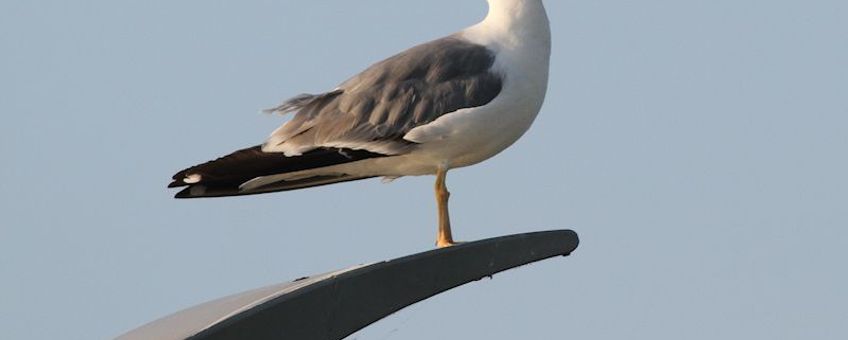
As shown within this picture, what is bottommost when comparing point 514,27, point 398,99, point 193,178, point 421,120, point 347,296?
point 347,296

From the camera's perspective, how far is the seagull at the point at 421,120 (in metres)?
9.90

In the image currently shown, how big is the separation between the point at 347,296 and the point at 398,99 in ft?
7.40

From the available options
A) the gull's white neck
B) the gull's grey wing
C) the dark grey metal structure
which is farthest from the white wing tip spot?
the gull's white neck

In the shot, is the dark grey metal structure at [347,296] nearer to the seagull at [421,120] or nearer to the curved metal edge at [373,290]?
the curved metal edge at [373,290]

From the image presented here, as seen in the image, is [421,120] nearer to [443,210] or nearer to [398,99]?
[398,99]

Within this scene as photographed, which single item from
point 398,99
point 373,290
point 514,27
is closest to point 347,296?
point 373,290

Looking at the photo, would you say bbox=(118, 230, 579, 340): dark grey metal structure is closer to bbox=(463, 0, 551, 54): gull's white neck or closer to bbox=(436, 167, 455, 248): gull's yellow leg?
bbox=(436, 167, 455, 248): gull's yellow leg

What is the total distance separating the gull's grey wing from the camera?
1002 cm

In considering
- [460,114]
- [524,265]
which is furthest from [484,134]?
[524,265]

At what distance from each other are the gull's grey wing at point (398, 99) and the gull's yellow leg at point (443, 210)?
31 centimetres

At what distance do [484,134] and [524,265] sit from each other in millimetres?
946

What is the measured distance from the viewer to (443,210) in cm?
1017

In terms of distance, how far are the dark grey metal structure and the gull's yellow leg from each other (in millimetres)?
1008

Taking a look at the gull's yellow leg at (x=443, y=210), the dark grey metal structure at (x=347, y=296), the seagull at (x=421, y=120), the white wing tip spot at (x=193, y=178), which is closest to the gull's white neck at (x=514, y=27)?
the seagull at (x=421, y=120)
